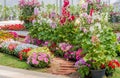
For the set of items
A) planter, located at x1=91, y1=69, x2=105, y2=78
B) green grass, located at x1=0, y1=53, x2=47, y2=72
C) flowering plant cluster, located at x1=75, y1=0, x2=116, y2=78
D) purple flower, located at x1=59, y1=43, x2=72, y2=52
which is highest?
flowering plant cluster, located at x1=75, y1=0, x2=116, y2=78

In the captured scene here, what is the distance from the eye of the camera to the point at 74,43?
8.09 m

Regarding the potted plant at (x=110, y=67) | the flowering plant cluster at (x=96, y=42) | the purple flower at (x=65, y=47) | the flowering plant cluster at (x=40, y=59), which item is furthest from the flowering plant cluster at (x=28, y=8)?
the potted plant at (x=110, y=67)

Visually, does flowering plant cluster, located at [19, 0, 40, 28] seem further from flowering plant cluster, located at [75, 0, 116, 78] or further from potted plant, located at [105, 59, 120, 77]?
potted plant, located at [105, 59, 120, 77]

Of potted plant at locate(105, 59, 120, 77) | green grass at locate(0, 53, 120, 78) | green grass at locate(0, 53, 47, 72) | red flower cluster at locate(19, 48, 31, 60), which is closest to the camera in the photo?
potted plant at locate(105, 59, 120, 77)

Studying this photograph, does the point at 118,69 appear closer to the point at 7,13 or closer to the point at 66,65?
→ the point at 66,65

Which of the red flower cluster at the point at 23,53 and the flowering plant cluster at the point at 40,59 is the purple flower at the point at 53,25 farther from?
the flowering plant cluster at the point at 40,59

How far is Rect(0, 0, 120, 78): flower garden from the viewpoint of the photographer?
6570 mm

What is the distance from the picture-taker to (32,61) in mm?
7371

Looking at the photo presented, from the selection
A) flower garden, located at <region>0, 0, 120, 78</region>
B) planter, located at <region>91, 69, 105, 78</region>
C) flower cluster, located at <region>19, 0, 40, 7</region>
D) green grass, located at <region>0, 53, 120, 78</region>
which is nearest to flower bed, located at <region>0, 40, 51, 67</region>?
flower garden, located at <region>0, 0, 120, 78</region>

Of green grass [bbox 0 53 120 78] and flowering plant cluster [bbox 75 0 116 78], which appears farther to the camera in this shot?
green grass [bbox 0 53 120 78]

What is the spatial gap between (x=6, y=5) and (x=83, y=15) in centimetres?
2346

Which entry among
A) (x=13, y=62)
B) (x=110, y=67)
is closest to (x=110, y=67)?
(x=110, y=67)

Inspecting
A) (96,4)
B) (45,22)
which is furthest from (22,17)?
(45,22)

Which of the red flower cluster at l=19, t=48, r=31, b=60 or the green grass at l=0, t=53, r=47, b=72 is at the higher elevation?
the red flower cluster at l=19, t=48, r=31, b=60
